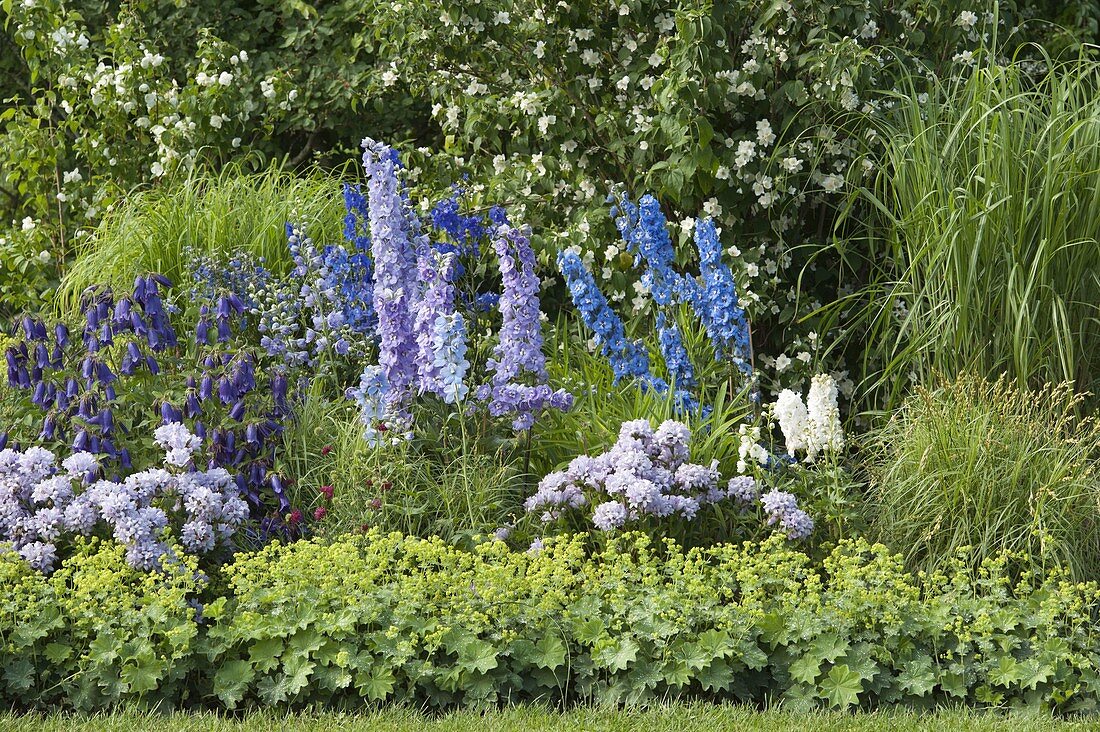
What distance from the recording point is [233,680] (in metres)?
3.70

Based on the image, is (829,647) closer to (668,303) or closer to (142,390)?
(668,303)

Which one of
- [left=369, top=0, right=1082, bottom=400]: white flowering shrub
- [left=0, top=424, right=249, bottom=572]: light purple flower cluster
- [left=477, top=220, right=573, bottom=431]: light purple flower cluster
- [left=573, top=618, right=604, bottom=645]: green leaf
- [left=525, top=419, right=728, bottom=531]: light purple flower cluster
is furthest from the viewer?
[left=369, top=0, right=1082, bottom=400]: white flowering shrub

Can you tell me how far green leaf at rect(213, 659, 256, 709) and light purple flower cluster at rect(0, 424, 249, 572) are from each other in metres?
0.48

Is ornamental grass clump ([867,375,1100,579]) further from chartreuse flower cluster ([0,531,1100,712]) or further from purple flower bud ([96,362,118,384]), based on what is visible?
purple flower bud ([96,362,118,384])

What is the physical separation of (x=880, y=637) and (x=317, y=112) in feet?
17.6

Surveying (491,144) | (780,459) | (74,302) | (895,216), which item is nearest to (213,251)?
(74,302)

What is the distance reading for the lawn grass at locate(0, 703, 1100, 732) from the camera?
3492 millimetres

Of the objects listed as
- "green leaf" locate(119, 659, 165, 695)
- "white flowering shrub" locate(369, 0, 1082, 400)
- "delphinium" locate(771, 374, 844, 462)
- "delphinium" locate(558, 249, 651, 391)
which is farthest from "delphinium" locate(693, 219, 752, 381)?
"green leaf" locate(119, 659, 165, 695)

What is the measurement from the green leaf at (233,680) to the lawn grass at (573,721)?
0.22 feet

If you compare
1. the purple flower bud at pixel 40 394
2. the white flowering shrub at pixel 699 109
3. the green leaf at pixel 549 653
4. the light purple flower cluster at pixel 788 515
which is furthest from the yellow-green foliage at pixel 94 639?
the white flowering shrub at pixel 699 109

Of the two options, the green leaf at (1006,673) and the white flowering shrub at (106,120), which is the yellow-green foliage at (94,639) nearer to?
the green leaf at (1006,673)

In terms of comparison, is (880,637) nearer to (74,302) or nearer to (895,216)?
(895,216)

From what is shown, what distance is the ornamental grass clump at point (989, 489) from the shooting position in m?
4.22

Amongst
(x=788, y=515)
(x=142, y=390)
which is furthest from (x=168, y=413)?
(x=788, y=515)
